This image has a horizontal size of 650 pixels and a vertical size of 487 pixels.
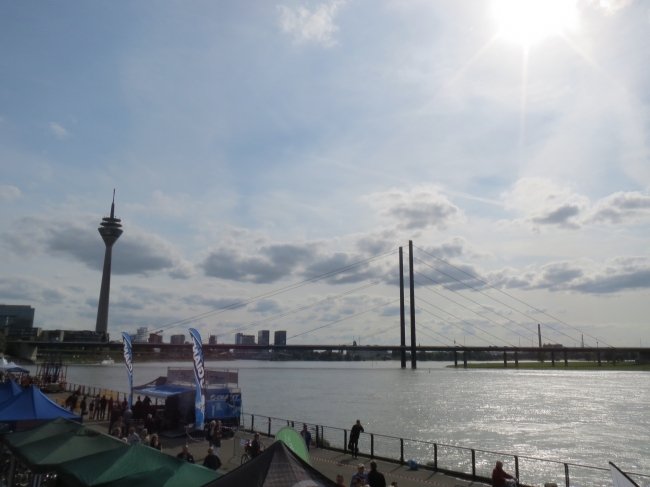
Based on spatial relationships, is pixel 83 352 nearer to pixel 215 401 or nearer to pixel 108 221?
pixel 108 221

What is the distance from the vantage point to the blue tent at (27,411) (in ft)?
39.0

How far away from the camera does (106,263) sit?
173 meters

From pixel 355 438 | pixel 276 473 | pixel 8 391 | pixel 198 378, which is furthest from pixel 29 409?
pixel 276 473

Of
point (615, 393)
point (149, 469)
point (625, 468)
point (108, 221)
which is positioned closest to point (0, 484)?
point (149, 469)

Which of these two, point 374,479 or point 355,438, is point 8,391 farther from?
point 374,479

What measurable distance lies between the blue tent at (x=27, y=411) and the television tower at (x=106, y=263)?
482 feet

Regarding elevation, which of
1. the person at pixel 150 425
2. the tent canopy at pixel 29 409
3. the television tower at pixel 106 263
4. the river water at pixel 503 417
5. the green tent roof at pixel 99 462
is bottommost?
the river water at pixel 503 417

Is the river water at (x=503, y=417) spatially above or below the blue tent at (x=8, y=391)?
below

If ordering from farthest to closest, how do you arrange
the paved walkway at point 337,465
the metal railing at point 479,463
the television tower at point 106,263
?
the television tower at point 106,263, the metal railing at point 479,463, the paved walkway at point 337,465

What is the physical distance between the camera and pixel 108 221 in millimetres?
188125

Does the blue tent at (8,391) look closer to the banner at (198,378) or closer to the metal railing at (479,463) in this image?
the banner at (198,378)

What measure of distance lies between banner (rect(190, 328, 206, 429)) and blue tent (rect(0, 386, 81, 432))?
11.0 feet

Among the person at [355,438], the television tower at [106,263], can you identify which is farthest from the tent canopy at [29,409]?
the television tower at [106,263]

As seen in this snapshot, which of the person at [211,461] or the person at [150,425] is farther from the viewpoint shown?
the person at [150,425]
